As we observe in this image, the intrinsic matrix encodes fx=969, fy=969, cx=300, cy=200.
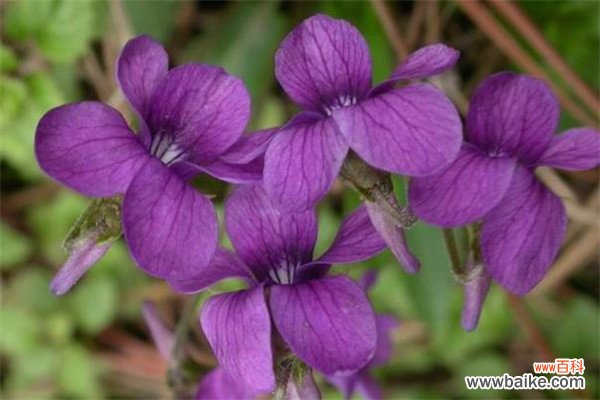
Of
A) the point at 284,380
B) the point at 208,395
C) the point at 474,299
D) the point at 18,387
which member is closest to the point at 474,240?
the point at 474,299

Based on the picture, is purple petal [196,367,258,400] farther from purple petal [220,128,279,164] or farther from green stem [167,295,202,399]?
purple petal [220,128,279,164]

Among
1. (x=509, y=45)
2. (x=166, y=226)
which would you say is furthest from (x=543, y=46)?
(x=166, y=226)

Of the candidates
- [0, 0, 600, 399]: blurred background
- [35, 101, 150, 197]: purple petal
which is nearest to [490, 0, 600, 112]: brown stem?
[0, 0, 600, 399]: blurred background

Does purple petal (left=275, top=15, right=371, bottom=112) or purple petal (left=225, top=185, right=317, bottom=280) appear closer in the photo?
purple petal (left=275, top=15, right=371, bottom=112)

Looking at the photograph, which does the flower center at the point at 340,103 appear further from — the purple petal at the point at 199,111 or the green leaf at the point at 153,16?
the green leaf at the point at 153,16

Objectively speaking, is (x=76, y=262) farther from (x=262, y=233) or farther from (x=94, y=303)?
(x=94, y=303)

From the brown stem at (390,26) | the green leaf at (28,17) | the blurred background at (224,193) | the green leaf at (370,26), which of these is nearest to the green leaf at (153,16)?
the blurred background at (224,193)
